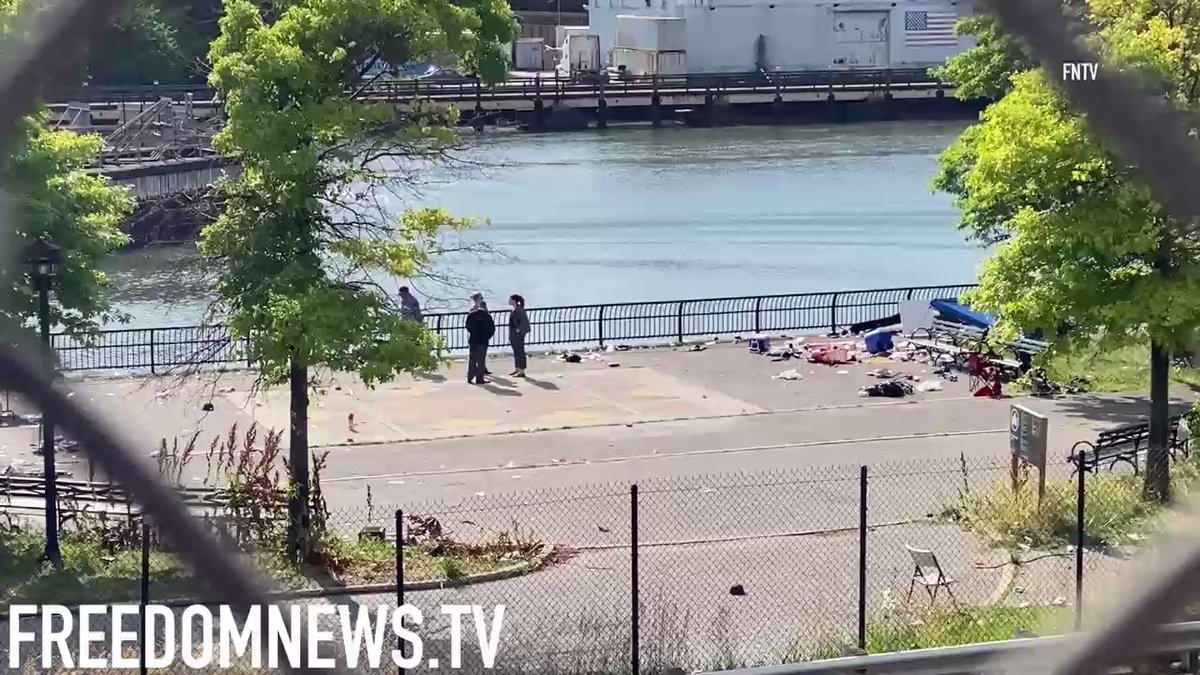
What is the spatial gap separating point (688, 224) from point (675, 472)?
26.9 m

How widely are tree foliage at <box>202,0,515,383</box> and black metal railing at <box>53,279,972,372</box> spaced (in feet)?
24.8

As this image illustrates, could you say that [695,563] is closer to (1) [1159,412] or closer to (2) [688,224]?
(1) [1159,412]

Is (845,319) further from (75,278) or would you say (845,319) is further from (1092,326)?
(75,278)

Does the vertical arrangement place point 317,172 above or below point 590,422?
above

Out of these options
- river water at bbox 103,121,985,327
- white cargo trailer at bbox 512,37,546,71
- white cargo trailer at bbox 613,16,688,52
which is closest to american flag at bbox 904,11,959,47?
river water at bbox 103,121,985,327

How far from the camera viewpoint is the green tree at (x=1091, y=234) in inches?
498

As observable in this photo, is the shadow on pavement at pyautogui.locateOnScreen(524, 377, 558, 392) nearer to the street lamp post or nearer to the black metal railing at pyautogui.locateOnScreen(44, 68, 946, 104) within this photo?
the street lamp post

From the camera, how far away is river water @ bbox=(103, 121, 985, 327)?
33.2 m

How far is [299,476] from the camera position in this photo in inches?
474

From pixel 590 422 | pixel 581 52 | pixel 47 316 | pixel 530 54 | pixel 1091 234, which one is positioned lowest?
pixel 590 422

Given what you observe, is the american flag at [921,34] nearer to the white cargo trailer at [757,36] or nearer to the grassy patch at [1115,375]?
the white cargo trailer at [757,36]

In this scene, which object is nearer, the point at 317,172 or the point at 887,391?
the point at 317,172

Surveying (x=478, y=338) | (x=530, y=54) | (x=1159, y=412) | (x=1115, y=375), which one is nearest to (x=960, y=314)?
(x=1115, y=375)

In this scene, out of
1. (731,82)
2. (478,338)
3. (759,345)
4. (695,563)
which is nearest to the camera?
(695,563)
